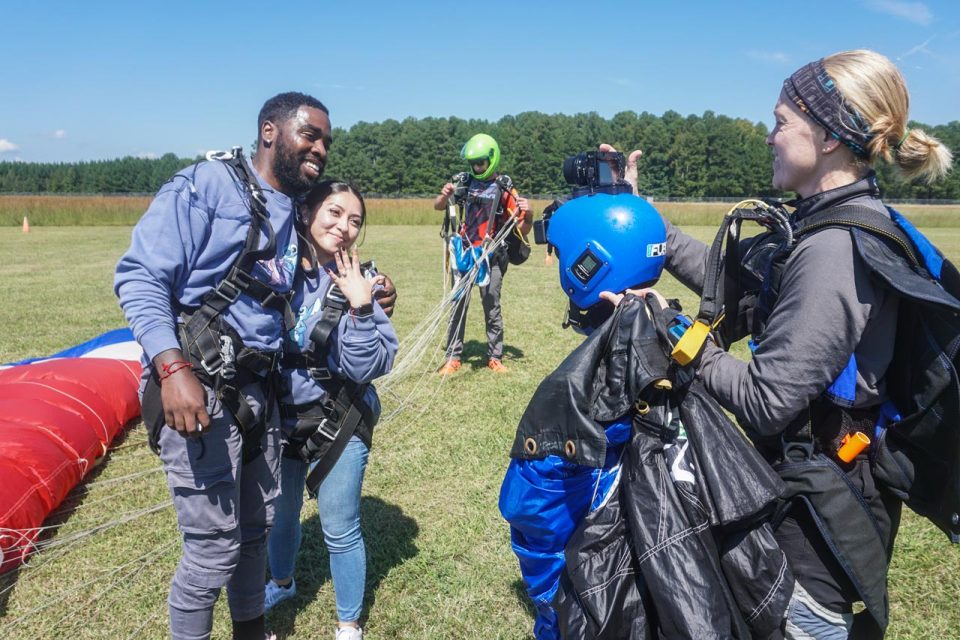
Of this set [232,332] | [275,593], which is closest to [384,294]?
[232,332]

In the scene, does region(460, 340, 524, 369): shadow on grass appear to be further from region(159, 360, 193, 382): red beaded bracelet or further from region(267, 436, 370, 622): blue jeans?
region(159, 360, 193, 382): red beaded bracelet

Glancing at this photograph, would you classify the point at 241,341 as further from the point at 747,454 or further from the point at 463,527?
the point at 463,527

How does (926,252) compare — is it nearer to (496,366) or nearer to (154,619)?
(154,619)

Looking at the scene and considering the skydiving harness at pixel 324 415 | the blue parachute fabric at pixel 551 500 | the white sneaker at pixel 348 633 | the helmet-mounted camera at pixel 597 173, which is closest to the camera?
the blue parachute fabric at pixel 551 500

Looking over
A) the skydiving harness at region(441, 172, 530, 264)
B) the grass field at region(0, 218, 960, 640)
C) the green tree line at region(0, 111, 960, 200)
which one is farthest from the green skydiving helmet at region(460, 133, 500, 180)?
the green tree line at region(0, 111, 960, 200)

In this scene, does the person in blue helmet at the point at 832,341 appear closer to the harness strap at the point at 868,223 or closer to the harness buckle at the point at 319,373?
the harness strap at the point at 868,223

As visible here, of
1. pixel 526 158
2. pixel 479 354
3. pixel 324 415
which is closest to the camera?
pixel 324 415

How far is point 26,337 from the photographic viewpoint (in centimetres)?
802

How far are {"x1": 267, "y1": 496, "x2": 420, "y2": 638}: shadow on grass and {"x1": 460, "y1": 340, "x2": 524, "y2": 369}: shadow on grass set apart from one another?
130 inches

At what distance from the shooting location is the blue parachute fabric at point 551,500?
1800 millimetres

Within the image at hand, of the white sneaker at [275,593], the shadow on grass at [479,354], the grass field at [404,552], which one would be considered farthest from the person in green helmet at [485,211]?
the white sneaker at [275,593]

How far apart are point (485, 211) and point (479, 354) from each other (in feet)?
6.13

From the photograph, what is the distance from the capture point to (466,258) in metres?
6.97

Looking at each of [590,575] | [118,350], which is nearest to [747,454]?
[590,575]
